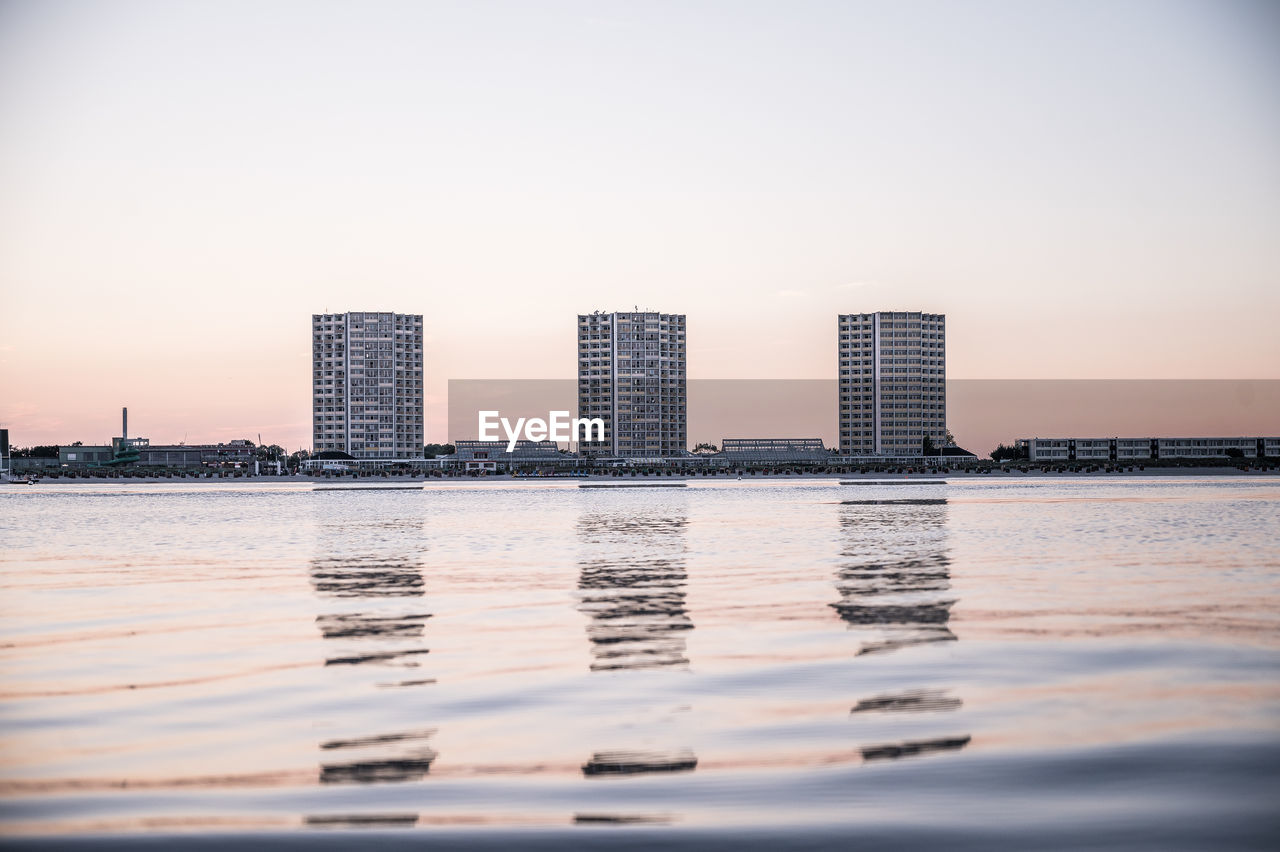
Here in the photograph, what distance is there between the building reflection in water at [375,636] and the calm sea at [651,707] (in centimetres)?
8

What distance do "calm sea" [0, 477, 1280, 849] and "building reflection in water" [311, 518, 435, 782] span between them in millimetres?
80

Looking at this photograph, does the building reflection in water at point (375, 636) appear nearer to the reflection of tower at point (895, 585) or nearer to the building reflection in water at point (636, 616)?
the building reflection in water at point (636, 616)

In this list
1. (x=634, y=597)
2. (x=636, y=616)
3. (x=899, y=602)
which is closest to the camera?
(x=636, y=616)

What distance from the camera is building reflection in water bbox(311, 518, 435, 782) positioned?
1030 cm

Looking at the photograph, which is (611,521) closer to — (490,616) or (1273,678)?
(490,616)

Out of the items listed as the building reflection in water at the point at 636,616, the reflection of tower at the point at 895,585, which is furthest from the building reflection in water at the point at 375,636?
the reflection of tower at the point at 895,585

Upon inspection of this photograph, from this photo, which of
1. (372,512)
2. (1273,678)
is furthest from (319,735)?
(372,512)

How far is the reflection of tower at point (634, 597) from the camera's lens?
16.9 m

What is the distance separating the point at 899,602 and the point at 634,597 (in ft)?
19.1

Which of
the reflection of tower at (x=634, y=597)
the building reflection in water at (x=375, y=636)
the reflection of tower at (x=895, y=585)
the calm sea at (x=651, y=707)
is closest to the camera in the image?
the calm sea at (x=651, y=707)

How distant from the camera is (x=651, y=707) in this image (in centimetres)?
1283

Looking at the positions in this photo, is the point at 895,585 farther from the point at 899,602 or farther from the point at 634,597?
the point at 634,597

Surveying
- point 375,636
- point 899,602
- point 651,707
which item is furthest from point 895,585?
point 651,707

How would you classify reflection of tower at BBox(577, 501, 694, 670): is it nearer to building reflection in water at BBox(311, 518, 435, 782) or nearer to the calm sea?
the calm sea
